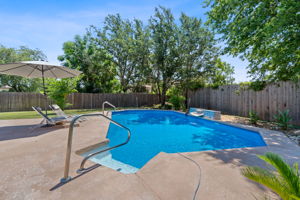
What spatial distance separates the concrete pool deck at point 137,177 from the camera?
1657mm

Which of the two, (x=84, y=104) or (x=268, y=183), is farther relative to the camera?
(x=84, y=104)

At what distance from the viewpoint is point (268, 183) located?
1325 mm

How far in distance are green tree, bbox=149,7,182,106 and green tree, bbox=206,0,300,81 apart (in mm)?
6142

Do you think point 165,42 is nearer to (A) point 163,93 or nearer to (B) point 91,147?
(A) point 163,93

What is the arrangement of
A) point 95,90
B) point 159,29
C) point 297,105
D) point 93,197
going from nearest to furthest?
point 93,197
point 297,105
point 159,29
point 95,90

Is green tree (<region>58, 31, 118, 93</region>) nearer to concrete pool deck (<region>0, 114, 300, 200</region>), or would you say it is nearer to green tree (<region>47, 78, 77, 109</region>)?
green tree (<region>47, 78, 77, 109</region>)

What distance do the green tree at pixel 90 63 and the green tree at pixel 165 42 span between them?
21.4ft

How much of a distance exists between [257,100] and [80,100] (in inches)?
551

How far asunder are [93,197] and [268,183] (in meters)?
1.95

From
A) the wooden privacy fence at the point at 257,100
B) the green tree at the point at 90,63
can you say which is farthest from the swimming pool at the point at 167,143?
the green tree at the point at 90,63

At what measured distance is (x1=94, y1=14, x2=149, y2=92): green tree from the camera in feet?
47.1

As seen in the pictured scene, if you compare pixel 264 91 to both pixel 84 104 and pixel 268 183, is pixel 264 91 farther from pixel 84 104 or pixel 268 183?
pixel 84 104

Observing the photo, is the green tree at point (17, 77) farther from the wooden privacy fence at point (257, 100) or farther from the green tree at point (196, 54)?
the wooden privacy fence at point (257, 100)

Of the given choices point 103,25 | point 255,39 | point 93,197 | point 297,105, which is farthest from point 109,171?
point 103,25
